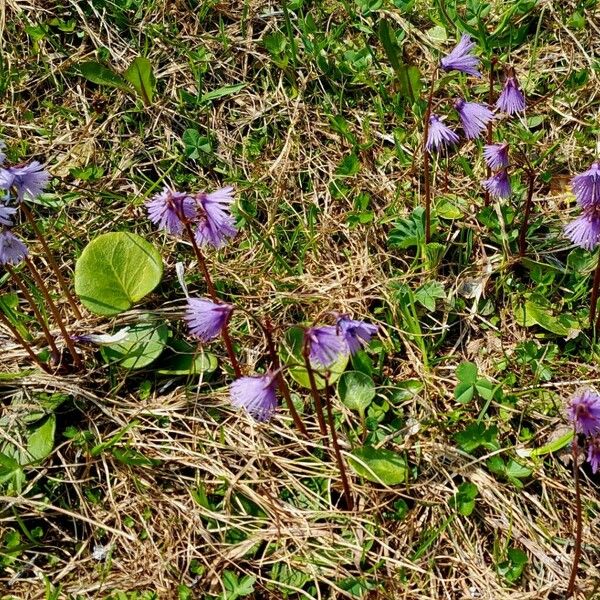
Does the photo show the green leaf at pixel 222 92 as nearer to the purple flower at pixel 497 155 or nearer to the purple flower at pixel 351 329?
the purple flower at pixel 497 155

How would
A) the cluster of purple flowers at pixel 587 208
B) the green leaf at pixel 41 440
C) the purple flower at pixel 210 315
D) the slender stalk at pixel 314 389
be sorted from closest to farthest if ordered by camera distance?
the slender stalk at pixel 314 389, the purple flower at pixel 210 315, the cluster of purple flowers at pixel 587 208, the green leaf at pixel 41 440

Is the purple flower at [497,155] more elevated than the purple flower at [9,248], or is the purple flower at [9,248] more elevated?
the purple flower at [497,155]

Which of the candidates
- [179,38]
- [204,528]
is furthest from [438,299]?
[179,38]

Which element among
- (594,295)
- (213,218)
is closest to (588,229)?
(594,295)

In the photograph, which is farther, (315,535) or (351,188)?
(351,188)

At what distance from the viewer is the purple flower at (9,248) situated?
203 centimetres

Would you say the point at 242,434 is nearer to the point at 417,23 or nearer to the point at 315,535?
the point at 315,535

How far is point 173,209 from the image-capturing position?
2.04m

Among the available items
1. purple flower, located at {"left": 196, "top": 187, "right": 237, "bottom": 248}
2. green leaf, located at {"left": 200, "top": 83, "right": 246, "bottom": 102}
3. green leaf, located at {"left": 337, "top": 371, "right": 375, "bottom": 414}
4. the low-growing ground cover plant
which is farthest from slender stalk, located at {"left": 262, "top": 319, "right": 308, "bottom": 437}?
green leaf, located at {"left": 200, "top": 83, "right": 246, "bottom": 102}

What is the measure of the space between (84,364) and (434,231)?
1.05 metres

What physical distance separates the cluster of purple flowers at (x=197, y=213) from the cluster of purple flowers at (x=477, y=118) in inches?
23.3

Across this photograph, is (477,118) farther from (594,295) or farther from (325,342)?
(325,342)

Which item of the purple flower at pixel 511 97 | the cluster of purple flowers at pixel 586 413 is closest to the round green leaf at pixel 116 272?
the purple flower at pixel 511 97

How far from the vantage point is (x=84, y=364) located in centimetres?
233
